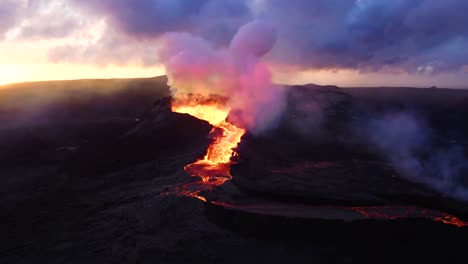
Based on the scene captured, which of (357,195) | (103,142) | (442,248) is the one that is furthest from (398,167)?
(103,142)

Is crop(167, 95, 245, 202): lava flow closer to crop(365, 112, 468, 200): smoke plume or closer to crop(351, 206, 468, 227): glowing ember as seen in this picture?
crop(351, 206, 468, 227): glowing ember

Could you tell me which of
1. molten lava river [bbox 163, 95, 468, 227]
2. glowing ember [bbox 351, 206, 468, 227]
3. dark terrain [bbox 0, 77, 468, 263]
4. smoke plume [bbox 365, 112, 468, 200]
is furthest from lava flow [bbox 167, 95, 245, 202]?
smoke plume [bbox 365, 112, 468, 200]

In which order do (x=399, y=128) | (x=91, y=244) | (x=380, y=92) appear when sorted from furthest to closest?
(x=380, y=92) < (x=399, y=128) < (x=91, y=244)

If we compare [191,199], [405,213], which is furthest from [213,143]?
[405,213]

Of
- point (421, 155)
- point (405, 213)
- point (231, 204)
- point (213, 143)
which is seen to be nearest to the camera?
point (405, 213)

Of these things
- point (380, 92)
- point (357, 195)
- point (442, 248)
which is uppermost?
point (380, 92)

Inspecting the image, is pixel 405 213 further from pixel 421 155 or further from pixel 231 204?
pixel 421 155

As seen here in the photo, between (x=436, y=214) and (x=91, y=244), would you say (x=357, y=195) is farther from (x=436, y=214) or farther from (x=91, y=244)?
(x=91, y=244)
